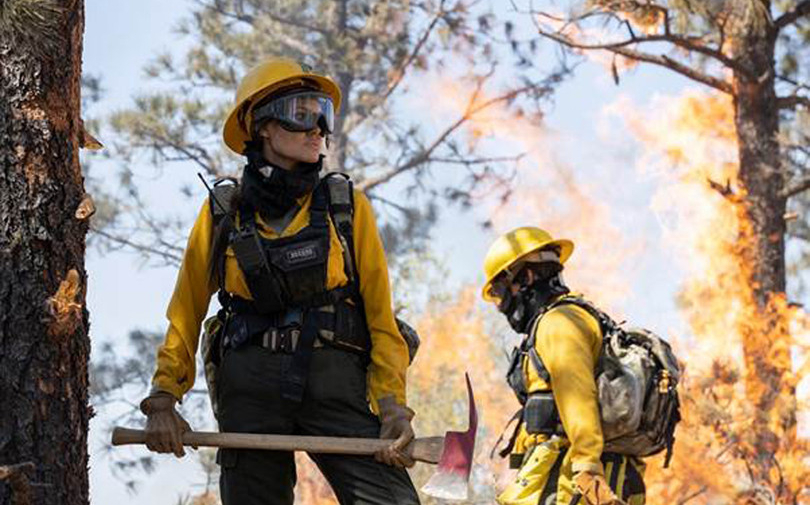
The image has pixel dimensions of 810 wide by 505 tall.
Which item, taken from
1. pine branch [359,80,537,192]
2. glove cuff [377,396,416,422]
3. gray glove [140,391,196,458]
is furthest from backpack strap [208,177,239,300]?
pine branch [359,80,537,192]

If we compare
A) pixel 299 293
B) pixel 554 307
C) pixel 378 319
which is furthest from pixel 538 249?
pixel 299 293

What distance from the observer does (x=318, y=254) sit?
4539 mm

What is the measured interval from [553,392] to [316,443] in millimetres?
1731

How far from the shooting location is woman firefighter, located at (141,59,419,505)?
179 inches

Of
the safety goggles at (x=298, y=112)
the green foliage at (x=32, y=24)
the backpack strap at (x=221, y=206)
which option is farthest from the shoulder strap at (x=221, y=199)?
the green foliage at (x=32, y=24)

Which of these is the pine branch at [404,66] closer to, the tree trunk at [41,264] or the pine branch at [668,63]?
the pine branch at [668,63]

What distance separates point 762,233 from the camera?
14.4m

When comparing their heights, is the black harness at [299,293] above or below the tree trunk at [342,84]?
below

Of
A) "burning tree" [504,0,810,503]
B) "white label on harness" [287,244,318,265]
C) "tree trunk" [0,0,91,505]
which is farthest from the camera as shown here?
"burning tree" [504,0,810,503]

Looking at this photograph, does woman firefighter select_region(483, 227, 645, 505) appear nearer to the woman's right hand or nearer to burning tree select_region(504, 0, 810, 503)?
the woman's right hand

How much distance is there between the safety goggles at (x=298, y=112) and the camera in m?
4.76

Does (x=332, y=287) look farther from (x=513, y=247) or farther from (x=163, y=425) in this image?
(x=513, y=247)

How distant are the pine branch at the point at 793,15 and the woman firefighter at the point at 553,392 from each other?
9082mm

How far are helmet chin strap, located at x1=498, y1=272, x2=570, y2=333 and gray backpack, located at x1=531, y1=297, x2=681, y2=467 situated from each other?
0.16 meters
